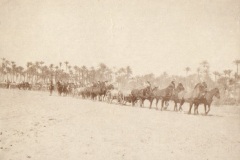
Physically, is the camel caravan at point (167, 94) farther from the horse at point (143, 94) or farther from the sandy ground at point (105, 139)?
the sandy ground at point (105, 139)

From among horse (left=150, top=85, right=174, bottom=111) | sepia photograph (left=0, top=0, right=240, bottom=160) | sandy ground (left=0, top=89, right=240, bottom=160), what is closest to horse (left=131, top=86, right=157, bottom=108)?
horse (left=150, top=85, right=174, bottom=111)

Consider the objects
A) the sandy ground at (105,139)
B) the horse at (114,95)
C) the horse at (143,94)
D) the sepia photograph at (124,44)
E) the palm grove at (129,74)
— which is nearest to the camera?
the sandy ground at (105,139)

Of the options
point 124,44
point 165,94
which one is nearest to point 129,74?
point 165,94

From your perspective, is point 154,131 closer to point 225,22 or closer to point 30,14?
point 225,22

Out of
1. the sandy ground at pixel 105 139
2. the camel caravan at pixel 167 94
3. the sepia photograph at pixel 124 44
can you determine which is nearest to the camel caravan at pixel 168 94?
the camel caravan at pixel 167 94

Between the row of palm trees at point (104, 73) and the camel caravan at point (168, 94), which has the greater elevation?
the row of palm trees at point (104, 73)

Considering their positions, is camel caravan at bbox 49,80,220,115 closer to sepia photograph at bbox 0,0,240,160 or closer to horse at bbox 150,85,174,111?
horse at bbox 150,85,174,111

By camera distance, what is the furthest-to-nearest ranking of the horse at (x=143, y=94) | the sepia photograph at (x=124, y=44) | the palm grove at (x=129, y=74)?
the horse at (x=143, y=94)
the palm grove at (x=129, y=74)
the sepia photograph at (x=124, y=44)

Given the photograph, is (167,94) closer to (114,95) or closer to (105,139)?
(114,95)

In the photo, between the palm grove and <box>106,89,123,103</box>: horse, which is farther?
<box>106,89,123,103</box>: horse

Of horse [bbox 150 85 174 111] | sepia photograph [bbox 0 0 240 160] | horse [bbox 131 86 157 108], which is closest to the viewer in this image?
sepia photograph [bbox 0 0 240 160]

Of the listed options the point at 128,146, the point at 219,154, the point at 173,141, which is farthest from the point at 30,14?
the point at 219,154

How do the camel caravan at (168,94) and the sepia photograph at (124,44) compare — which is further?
the camel caravan at (168,94)

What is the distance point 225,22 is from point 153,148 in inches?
170
